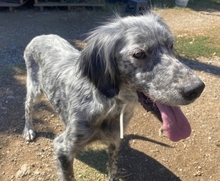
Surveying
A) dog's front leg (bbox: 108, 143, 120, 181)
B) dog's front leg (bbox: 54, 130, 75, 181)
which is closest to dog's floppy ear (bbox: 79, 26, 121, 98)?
dog's front leg (bbox: 54, 130, 75, 181)

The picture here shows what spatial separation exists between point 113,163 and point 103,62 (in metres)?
1.50

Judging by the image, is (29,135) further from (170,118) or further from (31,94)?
(170,118)

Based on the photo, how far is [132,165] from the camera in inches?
157

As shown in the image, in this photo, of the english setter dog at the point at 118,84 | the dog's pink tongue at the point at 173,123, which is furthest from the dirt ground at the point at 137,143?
the dog's pink tongue at the point at 173,123

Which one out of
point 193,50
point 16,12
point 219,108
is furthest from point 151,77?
point 16,12

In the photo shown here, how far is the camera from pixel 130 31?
103 inches

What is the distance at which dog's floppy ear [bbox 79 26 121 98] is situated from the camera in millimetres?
2641

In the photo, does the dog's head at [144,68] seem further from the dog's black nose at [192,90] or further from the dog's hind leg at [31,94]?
the dog's hind leg at [31,94]

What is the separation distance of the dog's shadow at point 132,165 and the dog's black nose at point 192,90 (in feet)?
6.03

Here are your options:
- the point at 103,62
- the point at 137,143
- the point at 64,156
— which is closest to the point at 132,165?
the point at 137,143

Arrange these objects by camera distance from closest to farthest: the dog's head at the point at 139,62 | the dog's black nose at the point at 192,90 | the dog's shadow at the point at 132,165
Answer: the dog's black nose at the point at 192,90 → the dog's head at the point at 139,62 → the dog's shadow at the point at 132,165

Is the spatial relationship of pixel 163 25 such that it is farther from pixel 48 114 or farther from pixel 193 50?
pixel 193 50

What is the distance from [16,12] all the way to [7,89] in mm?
4535

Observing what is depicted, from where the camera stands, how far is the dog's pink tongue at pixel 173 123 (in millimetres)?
2646
